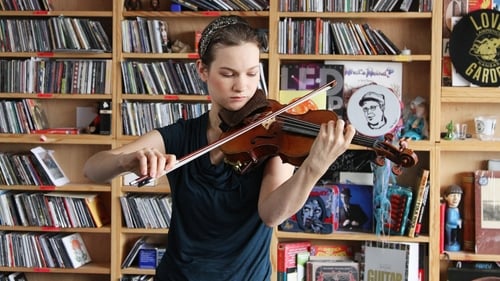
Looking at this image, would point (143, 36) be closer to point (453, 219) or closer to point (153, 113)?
point (153, 113)

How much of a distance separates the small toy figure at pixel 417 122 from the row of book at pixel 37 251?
1888 mm

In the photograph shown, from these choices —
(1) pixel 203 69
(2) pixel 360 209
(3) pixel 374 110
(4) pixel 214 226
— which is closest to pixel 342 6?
(3) pixel 374 110

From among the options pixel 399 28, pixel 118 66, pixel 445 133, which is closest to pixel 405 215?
pixel 445 133

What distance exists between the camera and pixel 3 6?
348 centimetres

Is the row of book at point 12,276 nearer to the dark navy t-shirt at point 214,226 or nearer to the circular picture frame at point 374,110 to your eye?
the circular picture frame at point 374,110

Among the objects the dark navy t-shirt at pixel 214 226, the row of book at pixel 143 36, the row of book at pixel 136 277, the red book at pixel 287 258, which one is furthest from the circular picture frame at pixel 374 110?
the dark navy t-shirt at pixel 214 226

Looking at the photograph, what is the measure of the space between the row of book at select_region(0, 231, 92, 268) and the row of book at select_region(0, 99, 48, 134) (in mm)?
578

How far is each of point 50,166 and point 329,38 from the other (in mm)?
1654

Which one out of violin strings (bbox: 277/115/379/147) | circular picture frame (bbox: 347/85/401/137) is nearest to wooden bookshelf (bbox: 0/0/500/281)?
circular picture frame (bbox: 347/85/401/137)

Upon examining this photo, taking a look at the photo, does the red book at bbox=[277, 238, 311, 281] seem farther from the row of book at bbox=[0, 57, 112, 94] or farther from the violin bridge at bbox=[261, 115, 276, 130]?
the violin bridge at bbox=[261, 115, 276, 130]

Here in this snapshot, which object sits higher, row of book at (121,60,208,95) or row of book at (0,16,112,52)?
row of book at (0,16,112,52)

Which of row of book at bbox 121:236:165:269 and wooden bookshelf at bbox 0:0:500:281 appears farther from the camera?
row of book at bbox 121:236:165:269

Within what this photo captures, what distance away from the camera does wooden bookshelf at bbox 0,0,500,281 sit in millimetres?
3252

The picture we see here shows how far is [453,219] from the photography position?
130 inches
